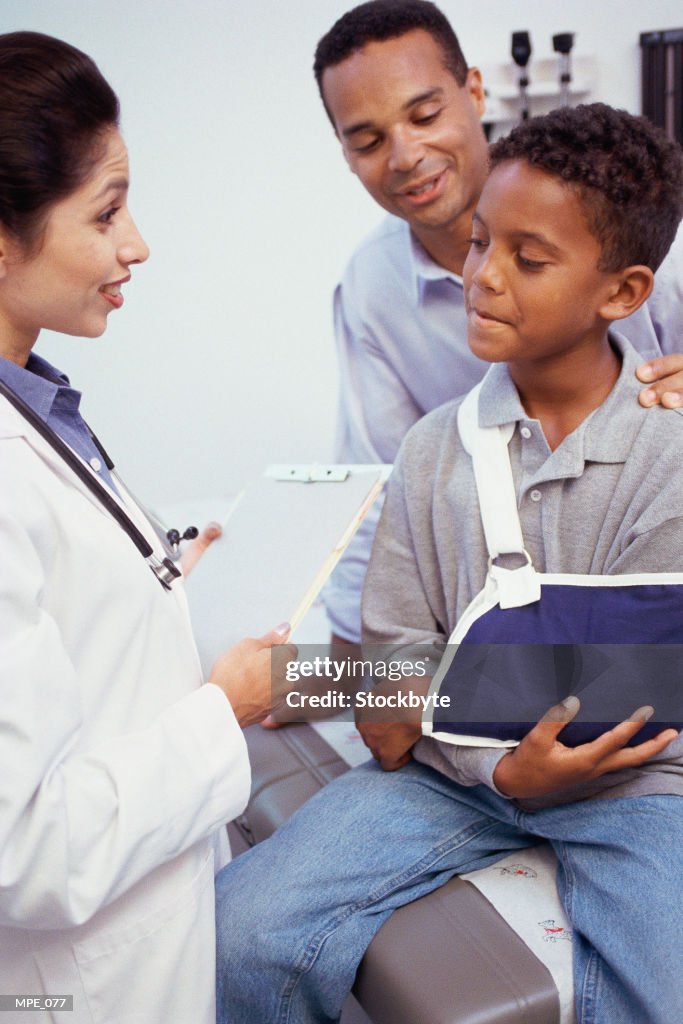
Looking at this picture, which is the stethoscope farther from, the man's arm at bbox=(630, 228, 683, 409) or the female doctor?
the man's arm at bbox=(630, 228, 683, 409)

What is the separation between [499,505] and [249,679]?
374mm

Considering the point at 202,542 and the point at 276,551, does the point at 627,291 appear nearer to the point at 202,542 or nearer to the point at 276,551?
the point at 276,551

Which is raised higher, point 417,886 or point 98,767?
point 98,767

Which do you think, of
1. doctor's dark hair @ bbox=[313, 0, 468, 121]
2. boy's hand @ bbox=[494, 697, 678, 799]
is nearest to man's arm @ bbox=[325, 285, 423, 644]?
doctor's dark hair @ bbox=[313, 0, 468, 121]

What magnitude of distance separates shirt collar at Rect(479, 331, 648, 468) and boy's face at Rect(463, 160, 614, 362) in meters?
0.06

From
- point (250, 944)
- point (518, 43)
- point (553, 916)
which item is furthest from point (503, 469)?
point (518, 43)

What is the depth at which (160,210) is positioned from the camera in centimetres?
315

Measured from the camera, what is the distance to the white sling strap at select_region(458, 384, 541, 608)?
115 centimetres

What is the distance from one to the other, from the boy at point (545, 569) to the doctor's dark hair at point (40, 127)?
49 centimetres

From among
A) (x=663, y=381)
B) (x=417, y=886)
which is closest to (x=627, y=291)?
(x=663, y=381)

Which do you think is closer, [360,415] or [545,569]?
[545,569]

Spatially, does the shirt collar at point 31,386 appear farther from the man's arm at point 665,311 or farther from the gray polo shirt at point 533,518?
the man's arm at point 665,311

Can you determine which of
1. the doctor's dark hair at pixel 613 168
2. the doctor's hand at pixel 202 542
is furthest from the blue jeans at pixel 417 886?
the doctor's dark hair at pixel 613 168

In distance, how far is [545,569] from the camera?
122 cm
